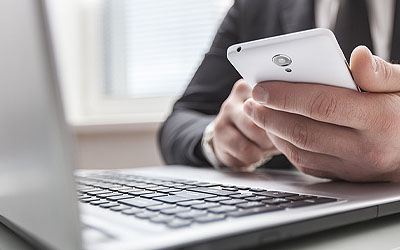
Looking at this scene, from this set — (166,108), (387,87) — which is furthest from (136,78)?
(387,87)

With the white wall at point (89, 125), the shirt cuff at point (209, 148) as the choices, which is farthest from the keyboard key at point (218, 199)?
the white wall at point (89, 125)

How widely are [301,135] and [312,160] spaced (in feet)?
0.16

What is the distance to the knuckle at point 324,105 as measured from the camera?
1.38 ft

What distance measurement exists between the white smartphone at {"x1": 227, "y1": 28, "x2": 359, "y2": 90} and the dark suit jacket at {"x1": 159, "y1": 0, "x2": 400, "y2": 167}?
44 cm

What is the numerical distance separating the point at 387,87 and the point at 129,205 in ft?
0.80

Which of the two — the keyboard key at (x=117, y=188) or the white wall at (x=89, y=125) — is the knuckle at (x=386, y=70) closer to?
the keyboard key at (x=117, y=188)

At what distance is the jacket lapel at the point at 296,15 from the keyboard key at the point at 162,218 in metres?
0.69

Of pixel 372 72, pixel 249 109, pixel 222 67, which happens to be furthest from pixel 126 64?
pixel 372 72

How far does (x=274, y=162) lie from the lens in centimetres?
90

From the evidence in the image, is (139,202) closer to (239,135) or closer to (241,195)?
(241,195)

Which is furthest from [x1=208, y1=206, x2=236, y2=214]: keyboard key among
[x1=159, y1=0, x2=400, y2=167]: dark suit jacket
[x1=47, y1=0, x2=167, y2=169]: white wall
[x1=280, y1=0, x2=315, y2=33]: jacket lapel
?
[x1=47, y1=0, x2=167, y2=169]: white wall

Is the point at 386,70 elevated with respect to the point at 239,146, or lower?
elevated

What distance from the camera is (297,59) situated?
0.39 metres

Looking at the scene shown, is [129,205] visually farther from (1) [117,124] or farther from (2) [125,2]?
(2) [125,2]
